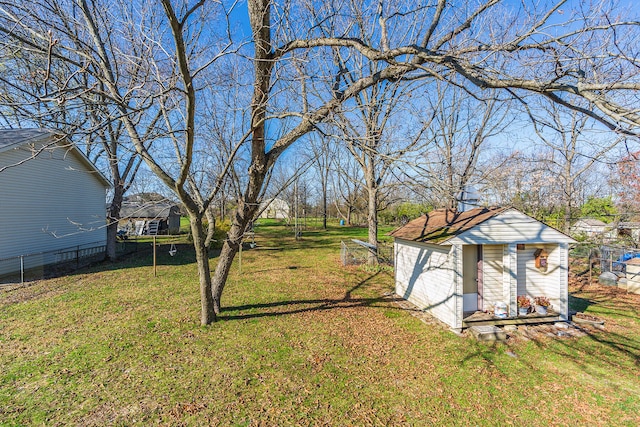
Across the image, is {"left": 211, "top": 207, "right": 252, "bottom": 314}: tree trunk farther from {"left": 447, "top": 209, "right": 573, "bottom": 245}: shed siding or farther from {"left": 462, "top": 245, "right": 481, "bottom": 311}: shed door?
{"left": 462, "top": 245, "right": 481, "bottom": 311}: shed door

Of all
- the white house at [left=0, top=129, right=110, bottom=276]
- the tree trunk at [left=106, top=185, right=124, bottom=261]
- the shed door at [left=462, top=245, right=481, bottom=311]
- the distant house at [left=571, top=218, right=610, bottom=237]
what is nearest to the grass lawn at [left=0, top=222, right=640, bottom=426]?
the shed door at [left=462, top=245, right=481, bottom=311]

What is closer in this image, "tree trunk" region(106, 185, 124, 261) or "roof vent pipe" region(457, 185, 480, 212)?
"roof vent pipe" region(457, 185, 480, 212)

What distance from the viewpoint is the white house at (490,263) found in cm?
606

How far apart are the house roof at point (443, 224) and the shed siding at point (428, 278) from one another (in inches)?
10.2

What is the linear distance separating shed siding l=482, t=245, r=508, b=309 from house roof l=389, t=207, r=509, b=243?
75 cm

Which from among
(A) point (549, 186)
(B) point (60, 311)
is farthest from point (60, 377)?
(A) point (549, 186)

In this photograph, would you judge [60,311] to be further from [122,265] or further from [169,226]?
[169,226]

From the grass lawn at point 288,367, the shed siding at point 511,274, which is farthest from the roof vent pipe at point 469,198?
the grass lawn at point 288,367

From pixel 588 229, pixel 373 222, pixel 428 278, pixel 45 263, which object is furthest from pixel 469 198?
pixel 588 229

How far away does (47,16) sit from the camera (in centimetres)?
468

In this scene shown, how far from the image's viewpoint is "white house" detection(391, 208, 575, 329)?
6059mm

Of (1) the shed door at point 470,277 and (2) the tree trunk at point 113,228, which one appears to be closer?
(1) the shed door at point 470,277

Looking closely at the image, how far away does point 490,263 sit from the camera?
6531 millimetres

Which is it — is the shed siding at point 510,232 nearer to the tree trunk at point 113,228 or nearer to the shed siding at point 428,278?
the shed siding at point 428,278
